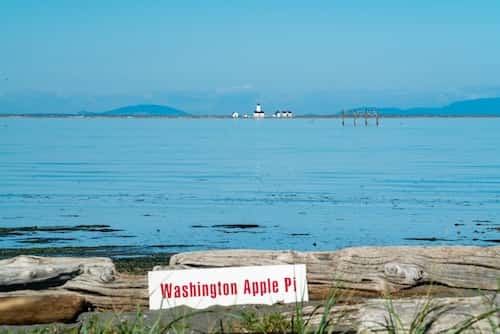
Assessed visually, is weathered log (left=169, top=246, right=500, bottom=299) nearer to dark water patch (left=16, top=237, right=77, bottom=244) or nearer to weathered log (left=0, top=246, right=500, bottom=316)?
weathered log (left=0, top=246, right=500, bottom=316)

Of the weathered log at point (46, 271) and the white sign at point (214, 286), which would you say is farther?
the weathered log at point (46, 271)

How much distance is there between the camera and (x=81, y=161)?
45.5 metres

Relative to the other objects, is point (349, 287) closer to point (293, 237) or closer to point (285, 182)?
point (293, 237)

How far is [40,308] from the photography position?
28.6 feet

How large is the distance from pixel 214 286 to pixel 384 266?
176 centimetres

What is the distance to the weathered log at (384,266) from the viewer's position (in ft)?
31.2

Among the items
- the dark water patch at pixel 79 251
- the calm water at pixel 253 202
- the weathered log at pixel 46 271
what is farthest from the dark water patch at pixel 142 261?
the weathered log at pixel 46 271

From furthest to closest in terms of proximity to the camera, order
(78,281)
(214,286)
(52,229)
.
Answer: (52,229) < (78,281) < (214,286)

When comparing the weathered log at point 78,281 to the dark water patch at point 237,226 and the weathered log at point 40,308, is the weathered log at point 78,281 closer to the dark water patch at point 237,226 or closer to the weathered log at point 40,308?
the weathered log at point 40,308

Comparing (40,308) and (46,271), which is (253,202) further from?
(40,308)

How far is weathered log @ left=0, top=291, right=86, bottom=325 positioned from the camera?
8594 millimetres

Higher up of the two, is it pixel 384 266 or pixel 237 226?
pixel 384 266

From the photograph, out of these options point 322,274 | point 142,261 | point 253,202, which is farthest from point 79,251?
point 253,202

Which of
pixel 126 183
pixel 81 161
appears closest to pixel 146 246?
pixel 126 183
